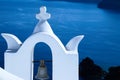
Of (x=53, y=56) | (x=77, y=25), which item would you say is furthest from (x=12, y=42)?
(x=77, y=25)

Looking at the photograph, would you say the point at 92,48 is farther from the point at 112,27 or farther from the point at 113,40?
the point at 112,27

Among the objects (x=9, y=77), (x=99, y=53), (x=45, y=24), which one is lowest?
(x=9, y=77)

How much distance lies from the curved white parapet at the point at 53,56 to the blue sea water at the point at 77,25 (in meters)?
8.80

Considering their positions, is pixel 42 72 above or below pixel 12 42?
below

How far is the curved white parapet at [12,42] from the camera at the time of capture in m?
2.99

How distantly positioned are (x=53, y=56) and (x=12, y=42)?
1.15ft

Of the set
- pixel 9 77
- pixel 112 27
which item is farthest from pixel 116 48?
pixel 9 77

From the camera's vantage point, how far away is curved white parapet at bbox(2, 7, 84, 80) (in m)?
2.94

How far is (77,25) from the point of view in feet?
58.7

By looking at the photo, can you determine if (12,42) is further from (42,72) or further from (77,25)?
(77,25)

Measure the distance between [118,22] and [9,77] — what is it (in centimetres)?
1693

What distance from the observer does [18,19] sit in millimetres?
18812

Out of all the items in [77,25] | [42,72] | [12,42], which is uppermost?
[77,25]

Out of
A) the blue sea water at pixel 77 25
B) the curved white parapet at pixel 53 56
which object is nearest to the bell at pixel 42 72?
the curved white parapet at pixel 53 56
